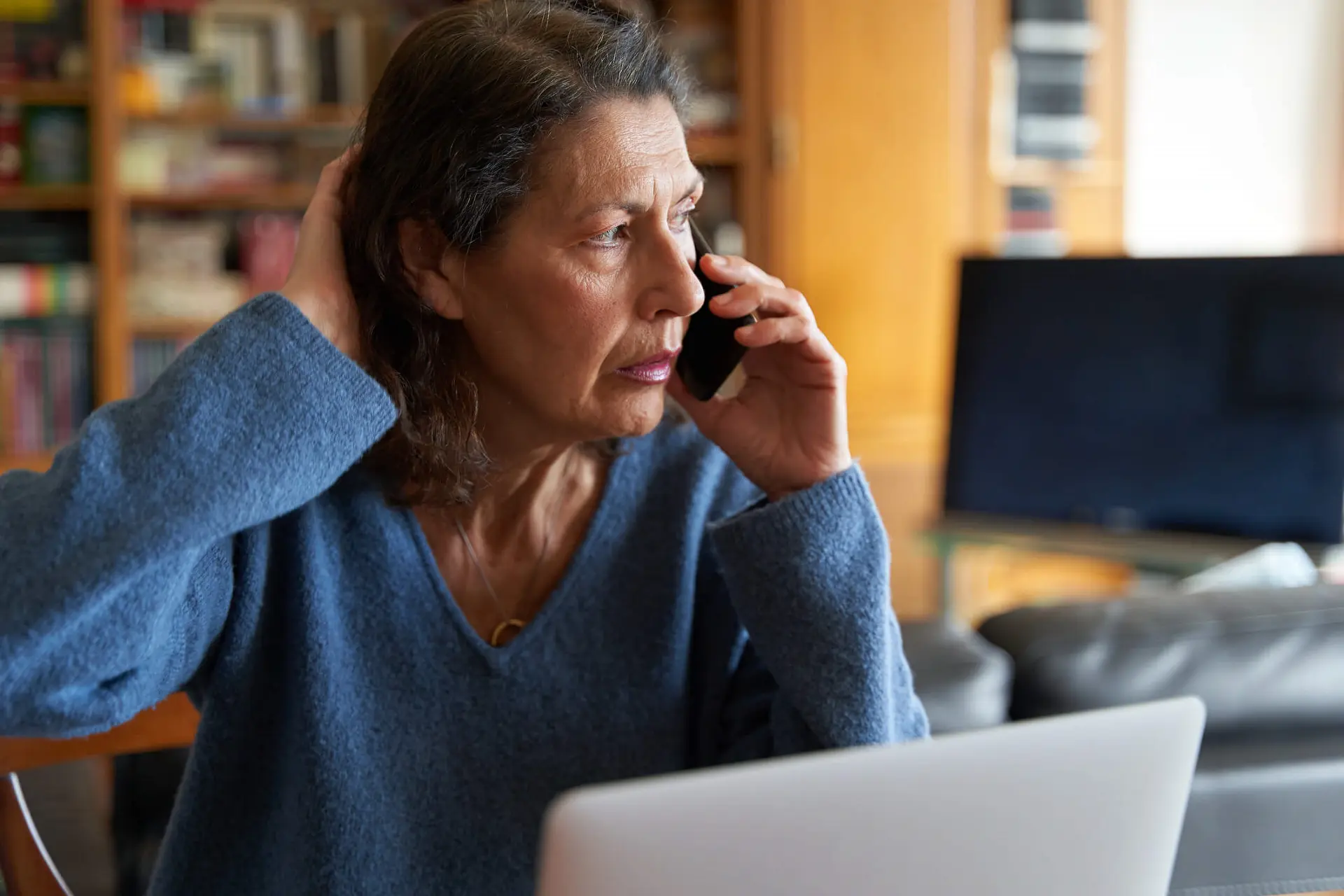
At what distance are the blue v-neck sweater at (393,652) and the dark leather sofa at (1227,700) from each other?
0.12 m

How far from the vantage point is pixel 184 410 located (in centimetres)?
91

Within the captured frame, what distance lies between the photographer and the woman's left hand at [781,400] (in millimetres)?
1112

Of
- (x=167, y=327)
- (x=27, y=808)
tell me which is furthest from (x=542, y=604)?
(x=167, y=327)

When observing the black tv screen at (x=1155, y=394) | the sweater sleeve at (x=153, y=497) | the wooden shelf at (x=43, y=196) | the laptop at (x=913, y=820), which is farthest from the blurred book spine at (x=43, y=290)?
the laptop at (x=913, y=820)

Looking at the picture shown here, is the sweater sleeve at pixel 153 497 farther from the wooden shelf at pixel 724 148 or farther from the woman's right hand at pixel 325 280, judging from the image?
the wooden shelf at pixel 724 148

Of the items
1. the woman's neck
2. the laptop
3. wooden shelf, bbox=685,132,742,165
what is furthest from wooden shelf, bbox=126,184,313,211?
the laptop

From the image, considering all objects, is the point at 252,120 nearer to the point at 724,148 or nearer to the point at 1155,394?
the point at 724,148

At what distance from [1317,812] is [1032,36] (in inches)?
127

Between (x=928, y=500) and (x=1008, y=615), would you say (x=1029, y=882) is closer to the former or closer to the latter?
(x=1008, y=615)

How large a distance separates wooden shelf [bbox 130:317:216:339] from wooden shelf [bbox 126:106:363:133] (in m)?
0.52

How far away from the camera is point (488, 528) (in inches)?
47.1

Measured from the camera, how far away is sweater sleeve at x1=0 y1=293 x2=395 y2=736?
874mm

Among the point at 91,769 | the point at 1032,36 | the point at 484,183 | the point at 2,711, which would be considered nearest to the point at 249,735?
the point at 2,711

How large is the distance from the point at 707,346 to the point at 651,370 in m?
0.08
